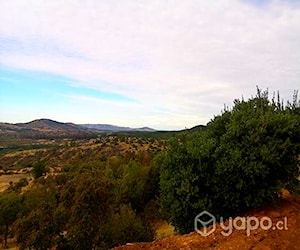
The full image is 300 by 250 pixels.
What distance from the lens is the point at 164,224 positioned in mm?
26516

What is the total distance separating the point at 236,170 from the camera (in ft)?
42.7

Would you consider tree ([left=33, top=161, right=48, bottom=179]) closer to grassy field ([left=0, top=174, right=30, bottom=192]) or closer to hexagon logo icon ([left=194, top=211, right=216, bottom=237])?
grassy field ([left=0, top=174, right=30, bottom=192])

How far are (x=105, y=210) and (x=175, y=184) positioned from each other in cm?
877

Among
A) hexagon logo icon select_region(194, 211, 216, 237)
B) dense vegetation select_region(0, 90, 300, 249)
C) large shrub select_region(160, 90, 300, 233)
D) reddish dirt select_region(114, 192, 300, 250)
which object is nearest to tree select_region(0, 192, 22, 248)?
dense vegetation select_region(0, 90, 300, 249)

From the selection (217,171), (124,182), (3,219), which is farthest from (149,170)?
(217,171)

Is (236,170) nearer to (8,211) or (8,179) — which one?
(8,211)

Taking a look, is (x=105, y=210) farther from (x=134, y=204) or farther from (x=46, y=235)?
(x=134, y=204)

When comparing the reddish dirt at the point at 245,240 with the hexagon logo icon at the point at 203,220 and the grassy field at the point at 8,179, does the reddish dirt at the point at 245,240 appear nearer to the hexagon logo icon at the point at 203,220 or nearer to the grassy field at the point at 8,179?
the hexagon logo icon at the point at 203,220

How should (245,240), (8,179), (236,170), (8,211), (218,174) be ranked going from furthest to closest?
(8,179)
(8,211)
(218,174)
(236,170)
(245,240)

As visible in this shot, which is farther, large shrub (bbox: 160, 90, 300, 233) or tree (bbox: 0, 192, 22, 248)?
tree (bbox: 0, 192, 22, 248)

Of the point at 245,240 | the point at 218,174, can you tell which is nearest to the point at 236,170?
the point at 218,174

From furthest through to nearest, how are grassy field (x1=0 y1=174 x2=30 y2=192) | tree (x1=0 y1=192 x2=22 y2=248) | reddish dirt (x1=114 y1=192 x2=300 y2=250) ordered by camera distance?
grassy field (x1=0 y1=174 x2=30 y2=192)
tree (x1=0 y1=192 x2=22 y2=248)
reddish dirt (x1=114 y1=192 x2=300 y2=250)

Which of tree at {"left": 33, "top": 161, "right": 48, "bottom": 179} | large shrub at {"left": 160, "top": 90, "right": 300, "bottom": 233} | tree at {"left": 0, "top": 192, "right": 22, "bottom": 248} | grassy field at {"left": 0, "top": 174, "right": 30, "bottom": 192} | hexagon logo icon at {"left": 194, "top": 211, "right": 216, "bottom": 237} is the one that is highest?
large shrub at {"left": 160, "top": 90, "right": 300, "bottom": 233}

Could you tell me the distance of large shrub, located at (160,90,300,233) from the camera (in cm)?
1288
